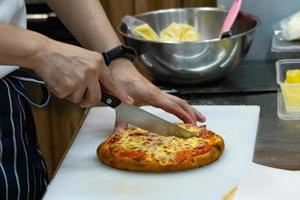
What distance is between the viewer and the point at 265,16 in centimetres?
165

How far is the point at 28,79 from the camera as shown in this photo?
1.29 metres

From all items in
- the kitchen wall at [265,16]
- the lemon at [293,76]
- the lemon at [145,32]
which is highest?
the lemon at [145,32]

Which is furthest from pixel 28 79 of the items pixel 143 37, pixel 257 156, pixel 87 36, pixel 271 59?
pixel 271 59

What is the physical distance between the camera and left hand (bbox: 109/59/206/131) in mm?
1262

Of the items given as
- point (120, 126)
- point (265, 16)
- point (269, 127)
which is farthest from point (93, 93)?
point (265, 16)

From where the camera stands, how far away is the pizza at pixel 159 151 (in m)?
1.10

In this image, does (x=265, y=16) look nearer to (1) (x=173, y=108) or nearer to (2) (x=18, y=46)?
(1) (x=173, y=108)

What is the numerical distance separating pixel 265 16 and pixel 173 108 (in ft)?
1.63

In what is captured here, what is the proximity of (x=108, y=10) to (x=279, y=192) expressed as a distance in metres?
1.06

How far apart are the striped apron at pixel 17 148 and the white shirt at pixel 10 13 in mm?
24

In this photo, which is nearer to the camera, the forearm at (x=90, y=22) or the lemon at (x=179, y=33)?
the forearm at (x=90, y=22)

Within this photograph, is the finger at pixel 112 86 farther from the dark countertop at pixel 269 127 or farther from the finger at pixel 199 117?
the dark countertop at pixel 269 127

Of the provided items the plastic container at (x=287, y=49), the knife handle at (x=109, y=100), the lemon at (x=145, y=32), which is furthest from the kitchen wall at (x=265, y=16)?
the knife handle at (x=109, y=100)

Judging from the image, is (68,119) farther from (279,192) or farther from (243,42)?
(279,192)
